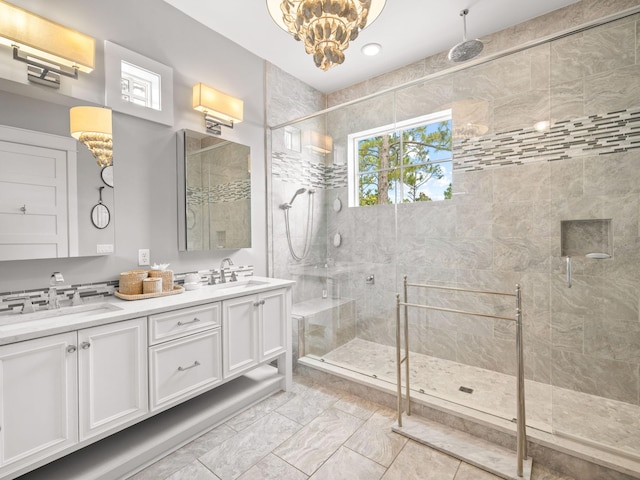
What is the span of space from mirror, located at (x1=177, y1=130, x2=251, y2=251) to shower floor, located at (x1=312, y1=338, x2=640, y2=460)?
4.57ft

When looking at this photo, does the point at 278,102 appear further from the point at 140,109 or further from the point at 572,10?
the point at 572,10

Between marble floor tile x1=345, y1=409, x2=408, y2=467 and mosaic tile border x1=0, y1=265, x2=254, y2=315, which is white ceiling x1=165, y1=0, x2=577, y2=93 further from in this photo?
marble floor tile x1=345, y1=409, x2=408, y2=467

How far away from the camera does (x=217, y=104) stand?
2.55m

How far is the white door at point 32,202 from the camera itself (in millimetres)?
1597

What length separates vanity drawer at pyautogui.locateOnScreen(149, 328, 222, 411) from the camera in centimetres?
171

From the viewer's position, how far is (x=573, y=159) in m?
2.03

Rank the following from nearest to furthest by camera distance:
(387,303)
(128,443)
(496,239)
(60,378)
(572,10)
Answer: (60,378) < (128,443) < (572,10) < (496,239) < (387,303)

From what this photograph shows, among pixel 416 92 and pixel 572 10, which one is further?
pixel 416 92

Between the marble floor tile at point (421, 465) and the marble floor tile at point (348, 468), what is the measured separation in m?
0.07

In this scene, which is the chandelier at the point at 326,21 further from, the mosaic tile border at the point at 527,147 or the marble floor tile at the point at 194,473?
the marble floor tile at the point at 194,473

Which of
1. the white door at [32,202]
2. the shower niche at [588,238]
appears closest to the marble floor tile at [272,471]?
the white door at [32,202]

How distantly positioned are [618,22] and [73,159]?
3155mm

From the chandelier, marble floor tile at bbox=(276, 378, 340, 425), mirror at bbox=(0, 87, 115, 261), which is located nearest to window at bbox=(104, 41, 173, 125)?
mirror at bbox=(0, 87, 115, 261)

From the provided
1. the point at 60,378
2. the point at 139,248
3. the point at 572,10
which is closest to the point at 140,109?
the point at 139,248
